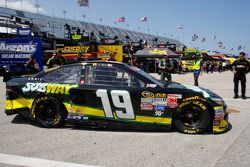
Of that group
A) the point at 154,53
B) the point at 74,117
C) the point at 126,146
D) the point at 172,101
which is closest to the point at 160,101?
the point at 172,101

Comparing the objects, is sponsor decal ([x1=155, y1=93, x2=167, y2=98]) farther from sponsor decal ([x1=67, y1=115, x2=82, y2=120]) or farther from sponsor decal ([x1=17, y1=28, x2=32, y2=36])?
sponsor decal ([x1=17, y1=28, x2=32, y2=36])

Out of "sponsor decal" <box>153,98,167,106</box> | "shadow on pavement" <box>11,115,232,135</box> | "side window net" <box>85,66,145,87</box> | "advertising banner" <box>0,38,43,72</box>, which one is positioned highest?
"advertising banner" <box>0,38,43,72</box>

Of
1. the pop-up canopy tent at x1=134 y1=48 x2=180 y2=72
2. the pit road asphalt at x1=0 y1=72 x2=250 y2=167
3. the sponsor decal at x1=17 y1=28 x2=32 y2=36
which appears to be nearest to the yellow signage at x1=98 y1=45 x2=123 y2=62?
the pop-up canopy tent at x1=134 y1=48 x2=180 y2=72

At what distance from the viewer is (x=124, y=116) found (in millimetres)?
5551

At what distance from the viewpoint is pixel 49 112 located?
236 inches

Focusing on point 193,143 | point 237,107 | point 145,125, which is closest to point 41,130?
point 145,125

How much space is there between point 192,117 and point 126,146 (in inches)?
59.1

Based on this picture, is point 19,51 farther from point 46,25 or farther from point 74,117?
point 46,25

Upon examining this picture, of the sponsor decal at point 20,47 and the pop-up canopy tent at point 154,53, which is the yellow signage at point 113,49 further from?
the sponsor decal at point 20,47

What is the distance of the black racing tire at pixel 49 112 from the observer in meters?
5.86

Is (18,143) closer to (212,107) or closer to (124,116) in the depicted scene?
(124,116)

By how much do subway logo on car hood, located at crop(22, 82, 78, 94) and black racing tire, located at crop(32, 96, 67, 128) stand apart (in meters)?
0.15

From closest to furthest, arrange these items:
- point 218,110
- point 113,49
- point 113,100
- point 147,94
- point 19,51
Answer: point 218,110
point 147,94
point 113,100
point 19,51
point 113,49

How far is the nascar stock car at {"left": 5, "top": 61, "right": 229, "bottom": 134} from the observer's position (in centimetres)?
544
